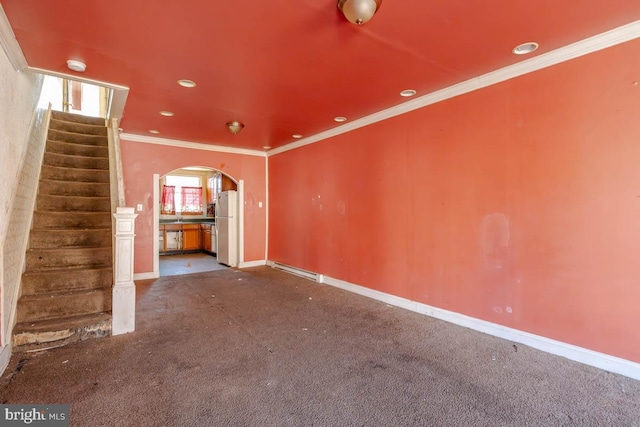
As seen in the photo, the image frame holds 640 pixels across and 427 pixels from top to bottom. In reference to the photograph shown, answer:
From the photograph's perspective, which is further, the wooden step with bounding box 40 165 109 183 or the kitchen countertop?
the kitchen countertop

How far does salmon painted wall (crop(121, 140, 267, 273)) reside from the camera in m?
5.34

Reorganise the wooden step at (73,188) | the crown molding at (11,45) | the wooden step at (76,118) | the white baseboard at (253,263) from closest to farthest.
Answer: the crown molding at (11,45) → the wooden step at (73,188) → the wooden step at (76,118) → the white baseboard at (253,263)

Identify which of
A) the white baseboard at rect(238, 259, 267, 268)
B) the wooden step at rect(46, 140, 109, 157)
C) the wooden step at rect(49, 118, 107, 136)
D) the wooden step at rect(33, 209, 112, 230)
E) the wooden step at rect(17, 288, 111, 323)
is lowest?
the white baseboard at rect(238, 259, 267, 268)

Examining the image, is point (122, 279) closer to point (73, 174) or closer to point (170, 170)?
point (73, 174)

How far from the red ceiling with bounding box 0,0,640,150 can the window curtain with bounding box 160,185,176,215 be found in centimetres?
571

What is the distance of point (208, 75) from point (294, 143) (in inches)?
113

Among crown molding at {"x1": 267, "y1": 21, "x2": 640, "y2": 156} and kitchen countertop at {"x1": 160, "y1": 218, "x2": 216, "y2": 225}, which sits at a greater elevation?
crown molding at {"x1": 267, "y1": 21, "x2": 640, "y2": 156}

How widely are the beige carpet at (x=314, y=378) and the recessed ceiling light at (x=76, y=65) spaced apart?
2596 mm

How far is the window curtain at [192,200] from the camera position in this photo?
905 centimetres

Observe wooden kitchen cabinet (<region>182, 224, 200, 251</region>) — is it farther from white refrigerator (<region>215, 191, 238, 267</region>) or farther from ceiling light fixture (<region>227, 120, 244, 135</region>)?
ceiling light fixture (<region>227, 120, 244, 135</region>)

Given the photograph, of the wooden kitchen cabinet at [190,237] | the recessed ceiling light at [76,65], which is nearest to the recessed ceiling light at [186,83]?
the recessed ceiling light at [76,65]

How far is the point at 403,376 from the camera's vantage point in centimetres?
228

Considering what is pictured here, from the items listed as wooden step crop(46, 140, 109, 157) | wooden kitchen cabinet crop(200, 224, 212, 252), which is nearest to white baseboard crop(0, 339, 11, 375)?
wooden step crop(46, 140, 109, 157)

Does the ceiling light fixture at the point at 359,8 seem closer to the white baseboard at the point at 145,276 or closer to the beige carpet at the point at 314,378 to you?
the beige carpet at the point at 314,378
